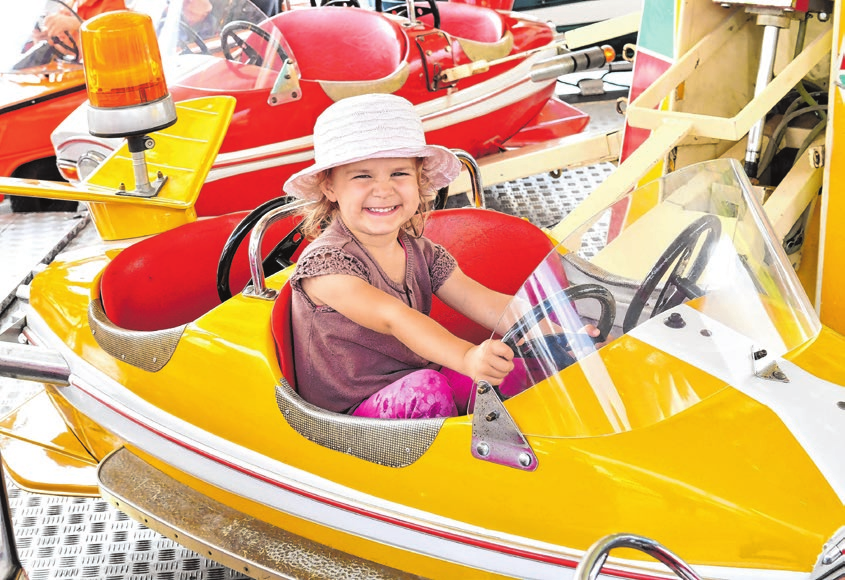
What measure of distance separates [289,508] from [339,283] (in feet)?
1.27

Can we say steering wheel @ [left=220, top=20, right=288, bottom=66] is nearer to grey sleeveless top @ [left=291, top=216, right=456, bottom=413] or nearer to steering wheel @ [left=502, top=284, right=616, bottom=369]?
grey sleeveless top @ [left=291, top=216, right=456, bottom=413]

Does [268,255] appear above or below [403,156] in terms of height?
below

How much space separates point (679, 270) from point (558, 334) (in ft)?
0.78

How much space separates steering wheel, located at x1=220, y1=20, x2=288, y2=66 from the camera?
3182mm

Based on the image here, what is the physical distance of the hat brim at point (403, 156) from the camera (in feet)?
5.00

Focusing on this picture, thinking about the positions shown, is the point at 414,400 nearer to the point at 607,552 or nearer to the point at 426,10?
the point at 607,552

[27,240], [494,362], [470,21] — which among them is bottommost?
[27,240]

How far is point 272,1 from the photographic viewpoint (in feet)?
14.4

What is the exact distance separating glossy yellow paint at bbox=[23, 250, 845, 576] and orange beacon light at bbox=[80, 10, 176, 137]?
1068mm

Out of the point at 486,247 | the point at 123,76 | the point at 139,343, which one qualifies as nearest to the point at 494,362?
the point at 486,247

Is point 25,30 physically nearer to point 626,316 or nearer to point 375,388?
point 375,388

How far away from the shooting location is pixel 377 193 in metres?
1.56

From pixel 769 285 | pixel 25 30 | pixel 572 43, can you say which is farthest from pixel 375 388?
pixel 25 30

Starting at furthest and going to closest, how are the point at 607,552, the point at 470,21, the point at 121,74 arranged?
1. the point at 470,21
2. the point at 121,74
3. the point at 607,552
